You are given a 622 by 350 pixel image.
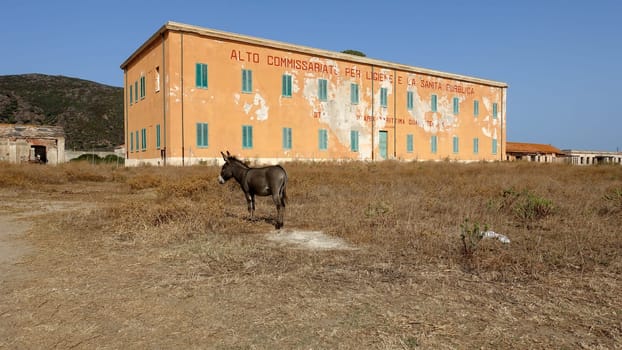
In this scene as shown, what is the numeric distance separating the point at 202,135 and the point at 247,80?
14.7 ft

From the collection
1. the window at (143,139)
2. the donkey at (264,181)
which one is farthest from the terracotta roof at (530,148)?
the donkey at (264,181)

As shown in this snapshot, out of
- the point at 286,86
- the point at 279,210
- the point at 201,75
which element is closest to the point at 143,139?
the point at 201,75

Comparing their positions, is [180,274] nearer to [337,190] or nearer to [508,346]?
[508,346]

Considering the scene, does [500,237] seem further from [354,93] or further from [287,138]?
[354,93]

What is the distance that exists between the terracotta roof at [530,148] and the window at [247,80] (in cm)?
3451

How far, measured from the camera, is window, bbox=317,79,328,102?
26.2m

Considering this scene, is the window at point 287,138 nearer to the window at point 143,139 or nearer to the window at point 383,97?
the window at point 383,97

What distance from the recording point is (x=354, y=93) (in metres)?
27.6

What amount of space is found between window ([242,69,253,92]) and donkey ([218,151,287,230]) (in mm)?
16401

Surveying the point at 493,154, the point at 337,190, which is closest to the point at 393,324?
the point at 337,190

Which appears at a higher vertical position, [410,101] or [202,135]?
[410,101]

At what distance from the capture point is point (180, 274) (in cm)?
429

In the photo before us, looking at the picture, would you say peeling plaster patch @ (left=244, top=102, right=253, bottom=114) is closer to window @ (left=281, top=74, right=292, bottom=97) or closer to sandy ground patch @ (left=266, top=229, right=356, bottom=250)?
window @ (left=281, top=74, right=292, bottom=97)

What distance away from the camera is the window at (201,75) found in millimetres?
21969
